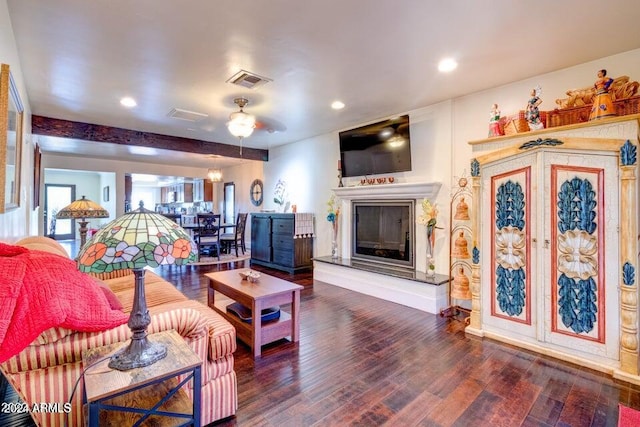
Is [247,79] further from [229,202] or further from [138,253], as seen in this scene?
[229,202]

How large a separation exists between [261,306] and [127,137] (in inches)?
167

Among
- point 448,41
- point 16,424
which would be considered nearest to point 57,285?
point 16,424

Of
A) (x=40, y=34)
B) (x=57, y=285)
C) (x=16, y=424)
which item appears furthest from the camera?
(x=40, y=34)

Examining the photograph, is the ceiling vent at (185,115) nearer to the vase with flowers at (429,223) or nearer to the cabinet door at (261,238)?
the cabinet door at (261,238)

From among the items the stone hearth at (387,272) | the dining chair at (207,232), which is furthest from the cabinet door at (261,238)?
the stone hearth at (387,272)

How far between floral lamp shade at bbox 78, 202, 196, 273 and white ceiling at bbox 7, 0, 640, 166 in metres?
1.57

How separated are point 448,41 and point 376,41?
0.57m

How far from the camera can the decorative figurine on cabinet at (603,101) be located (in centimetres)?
233

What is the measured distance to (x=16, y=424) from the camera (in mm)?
1607

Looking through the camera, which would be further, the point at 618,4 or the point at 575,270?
the point at 575,270

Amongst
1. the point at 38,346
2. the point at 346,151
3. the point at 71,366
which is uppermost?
the point at 346,151

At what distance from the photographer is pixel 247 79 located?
3111 millimetres

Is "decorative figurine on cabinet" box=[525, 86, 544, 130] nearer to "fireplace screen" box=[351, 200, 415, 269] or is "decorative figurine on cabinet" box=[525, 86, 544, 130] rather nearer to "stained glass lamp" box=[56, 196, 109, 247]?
"fireplace screen" box=[351, 200, 415, 269]

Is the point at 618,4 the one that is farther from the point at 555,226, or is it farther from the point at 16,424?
the point at 16,424
